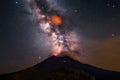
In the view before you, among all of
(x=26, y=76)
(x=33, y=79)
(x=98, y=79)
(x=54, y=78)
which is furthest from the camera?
(x=98, y=79)

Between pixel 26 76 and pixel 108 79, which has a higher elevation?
pixel 108 79

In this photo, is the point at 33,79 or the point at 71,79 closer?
the point at 71,79

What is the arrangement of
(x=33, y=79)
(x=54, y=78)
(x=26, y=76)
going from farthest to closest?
1. (x=26, y=76)
2. (x=33, y=79)
3. (x=54, y=78)

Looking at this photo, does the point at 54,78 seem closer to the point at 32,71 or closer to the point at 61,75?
the point at 61,75

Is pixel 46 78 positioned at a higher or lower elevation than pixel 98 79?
lower

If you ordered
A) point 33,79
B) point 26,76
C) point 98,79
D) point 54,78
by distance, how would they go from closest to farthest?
point 54,78, point 33,79, point 26,76, point 98,79

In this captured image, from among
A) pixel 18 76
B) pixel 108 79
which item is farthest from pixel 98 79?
pixel 18 76

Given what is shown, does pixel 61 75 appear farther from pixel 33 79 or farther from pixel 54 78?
pixel 33 79

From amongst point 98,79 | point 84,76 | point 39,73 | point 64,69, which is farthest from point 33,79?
point 98,79

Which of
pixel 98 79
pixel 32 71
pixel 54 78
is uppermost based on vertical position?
pixel 98 79
